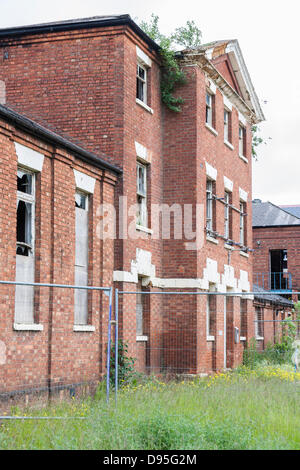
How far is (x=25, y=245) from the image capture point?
1391 cm

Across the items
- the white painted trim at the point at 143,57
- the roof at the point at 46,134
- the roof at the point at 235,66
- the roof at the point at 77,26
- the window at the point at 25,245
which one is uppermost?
the roof at the point at 235,66

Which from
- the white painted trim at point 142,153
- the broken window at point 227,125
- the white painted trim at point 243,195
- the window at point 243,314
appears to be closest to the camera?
Result: the white painted trim at point 142,153

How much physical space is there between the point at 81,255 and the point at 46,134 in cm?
320

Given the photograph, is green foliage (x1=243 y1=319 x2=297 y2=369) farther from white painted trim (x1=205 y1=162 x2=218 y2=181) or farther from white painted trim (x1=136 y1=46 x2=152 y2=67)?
white painted trim (x1=136 y1=46 x2=152 y2=67)

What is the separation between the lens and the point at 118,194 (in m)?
17.7

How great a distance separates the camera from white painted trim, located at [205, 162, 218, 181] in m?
21.8

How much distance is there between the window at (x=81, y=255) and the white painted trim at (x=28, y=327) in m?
1.97

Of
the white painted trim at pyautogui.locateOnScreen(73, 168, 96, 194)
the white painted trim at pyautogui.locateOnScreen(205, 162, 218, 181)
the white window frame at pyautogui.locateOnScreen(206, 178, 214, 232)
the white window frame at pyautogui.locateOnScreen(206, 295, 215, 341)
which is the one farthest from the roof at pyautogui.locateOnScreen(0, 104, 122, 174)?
the white window frame at pyautogui.locateOnScreen(206, 295, 215, 341)

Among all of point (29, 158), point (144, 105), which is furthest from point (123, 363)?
point (144, 105)

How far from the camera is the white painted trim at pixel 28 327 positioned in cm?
→ 1302

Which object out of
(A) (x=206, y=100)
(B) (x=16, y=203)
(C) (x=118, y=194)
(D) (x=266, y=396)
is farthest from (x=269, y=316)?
(B) (x=16, y=203)

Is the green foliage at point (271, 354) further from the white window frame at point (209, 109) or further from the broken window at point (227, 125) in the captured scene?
the broken window at point (227, 125)

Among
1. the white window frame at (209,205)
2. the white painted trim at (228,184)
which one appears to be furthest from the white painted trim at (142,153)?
the white painted trim at (228,184)

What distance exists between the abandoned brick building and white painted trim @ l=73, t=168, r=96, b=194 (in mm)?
47
